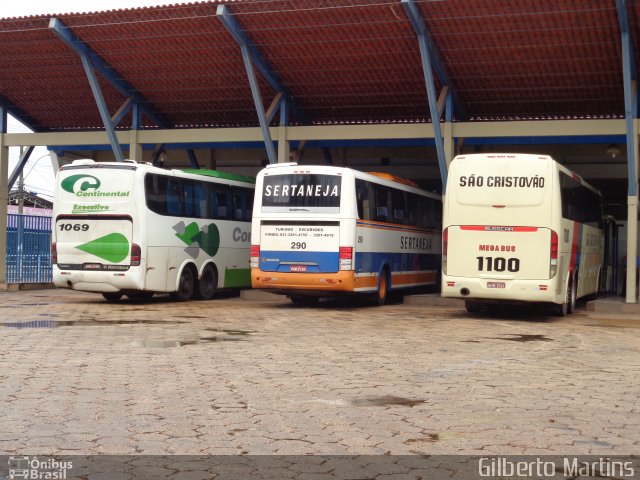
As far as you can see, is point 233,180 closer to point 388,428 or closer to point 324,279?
point 324,279

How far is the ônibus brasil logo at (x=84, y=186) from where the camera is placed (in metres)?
20.0

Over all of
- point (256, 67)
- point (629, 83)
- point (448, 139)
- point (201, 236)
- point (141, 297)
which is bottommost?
point (141, 297)

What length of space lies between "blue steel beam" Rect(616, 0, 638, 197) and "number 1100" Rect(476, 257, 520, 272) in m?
5.04

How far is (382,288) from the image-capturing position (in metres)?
21.7

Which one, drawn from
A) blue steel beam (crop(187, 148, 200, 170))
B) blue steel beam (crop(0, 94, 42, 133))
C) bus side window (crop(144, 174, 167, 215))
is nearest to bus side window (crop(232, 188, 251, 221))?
bus side window (crop(144, 174, 167, 215))

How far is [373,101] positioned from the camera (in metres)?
25.5

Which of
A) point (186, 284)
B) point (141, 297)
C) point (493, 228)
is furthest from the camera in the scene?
point (141, 297)

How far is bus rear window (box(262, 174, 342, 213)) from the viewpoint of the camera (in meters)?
19.3

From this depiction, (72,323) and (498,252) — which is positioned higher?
(498,252)

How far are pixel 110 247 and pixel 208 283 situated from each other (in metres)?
3.80

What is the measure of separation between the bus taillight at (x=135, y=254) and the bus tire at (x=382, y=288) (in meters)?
5.64

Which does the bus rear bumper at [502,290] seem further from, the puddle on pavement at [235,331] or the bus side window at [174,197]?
the bus side window at [174,197]

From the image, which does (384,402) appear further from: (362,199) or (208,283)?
(208,283)

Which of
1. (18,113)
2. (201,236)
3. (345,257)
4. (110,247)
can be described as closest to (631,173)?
(345,257)
